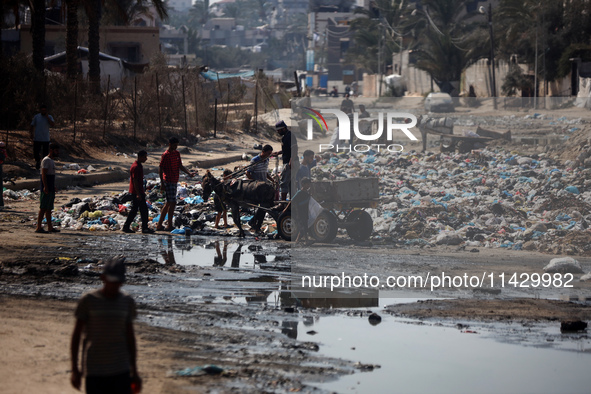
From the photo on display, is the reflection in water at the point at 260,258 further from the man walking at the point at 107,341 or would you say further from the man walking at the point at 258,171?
the man walking at the point at 107,341

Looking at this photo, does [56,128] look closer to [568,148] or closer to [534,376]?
[568,148]

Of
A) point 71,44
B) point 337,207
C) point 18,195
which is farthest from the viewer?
point 71,44

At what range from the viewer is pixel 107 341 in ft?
14.1

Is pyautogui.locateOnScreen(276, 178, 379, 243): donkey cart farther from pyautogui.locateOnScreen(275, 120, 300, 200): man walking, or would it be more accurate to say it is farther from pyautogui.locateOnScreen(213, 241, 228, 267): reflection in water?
pyautogui.locateOnScreen(213, 241, 228, 267): reflection in water

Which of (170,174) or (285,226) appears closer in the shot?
(285,226)

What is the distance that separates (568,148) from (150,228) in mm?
12319

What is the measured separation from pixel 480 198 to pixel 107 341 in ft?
37.7

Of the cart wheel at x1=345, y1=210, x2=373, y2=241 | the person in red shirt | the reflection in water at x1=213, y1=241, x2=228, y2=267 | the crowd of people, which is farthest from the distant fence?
the cart wheel at x1=345, y1=210, x2=373, y2=241

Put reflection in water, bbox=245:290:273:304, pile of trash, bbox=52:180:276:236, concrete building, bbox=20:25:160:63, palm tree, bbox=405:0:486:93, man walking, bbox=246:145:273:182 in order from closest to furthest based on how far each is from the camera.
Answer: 1. reflection in water, bbox=245:290:273:304
2. man walking, bbox=246:145:273:182
3. pile of trash, bbox=52:180:276:236
4. concrete building, bbox=20:25:160:63
5. palm tree, bbox=405:0:486:93

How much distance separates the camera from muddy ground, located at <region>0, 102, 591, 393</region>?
569 cm

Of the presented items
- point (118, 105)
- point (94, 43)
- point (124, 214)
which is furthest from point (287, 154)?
Result: point (94, 43)

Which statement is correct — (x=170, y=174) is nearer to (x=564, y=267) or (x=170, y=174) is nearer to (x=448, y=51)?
(x=564, y=267)

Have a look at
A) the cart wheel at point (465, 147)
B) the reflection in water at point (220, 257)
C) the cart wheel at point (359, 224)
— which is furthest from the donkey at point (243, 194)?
the cart wheel at point (465, 147)

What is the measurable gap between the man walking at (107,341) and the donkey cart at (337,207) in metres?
6.98
